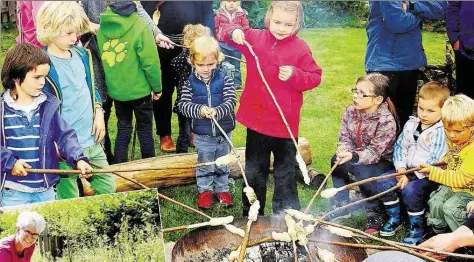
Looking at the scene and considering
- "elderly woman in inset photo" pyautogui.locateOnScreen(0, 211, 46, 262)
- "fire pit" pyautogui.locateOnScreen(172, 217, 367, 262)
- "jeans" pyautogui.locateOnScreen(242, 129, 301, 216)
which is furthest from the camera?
"jeans" pyautogui.locateOnScreen(242, 129, 301, 216)

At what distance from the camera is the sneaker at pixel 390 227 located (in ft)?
14.7

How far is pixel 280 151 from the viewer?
439 centimetres

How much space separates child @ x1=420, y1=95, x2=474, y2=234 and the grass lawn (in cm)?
42

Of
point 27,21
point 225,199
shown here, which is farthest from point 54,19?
point 225,199

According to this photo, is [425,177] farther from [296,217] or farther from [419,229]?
[296,217]

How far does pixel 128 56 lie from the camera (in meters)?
4.20

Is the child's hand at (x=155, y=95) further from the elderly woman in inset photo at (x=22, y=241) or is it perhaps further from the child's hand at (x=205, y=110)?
the elderly woman in inset photo at (x=22, y=241)

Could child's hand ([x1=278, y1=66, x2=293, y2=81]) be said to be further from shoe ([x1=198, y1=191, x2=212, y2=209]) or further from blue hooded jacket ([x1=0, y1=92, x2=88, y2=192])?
blue hooded jacket ([x1=0, y1=92, x2=88, y2=192])

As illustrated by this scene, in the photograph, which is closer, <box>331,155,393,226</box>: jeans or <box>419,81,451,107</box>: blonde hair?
<box>419,81,451,107</box>: blonde hair

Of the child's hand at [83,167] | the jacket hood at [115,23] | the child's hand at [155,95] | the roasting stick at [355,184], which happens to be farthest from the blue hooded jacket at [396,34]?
the child's hand at [83,167]

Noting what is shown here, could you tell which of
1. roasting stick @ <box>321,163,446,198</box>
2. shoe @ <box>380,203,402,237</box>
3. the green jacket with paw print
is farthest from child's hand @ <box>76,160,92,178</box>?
shoe @ <box>380,203,402,237</box>

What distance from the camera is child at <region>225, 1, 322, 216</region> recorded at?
4.14m

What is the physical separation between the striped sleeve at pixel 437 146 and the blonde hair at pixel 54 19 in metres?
2.00

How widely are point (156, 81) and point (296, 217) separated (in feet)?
3.55
